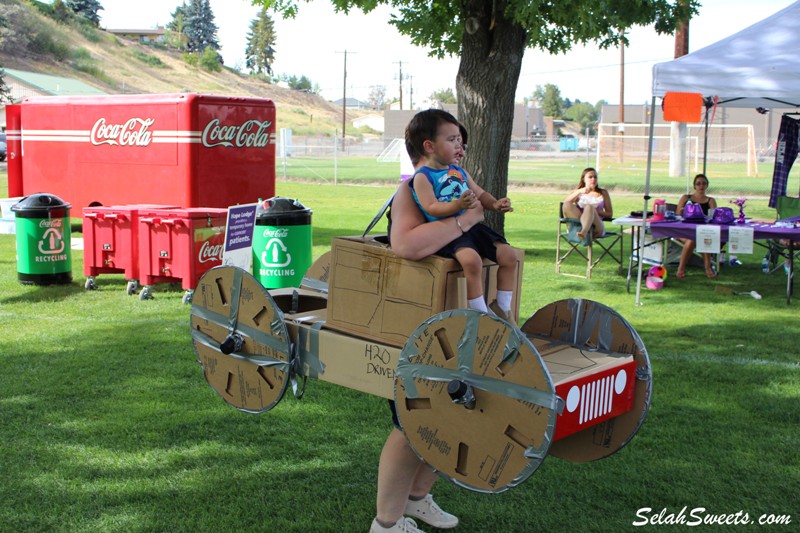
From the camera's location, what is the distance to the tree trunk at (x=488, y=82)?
9.68 meters

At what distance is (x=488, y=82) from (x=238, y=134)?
4.42 meters

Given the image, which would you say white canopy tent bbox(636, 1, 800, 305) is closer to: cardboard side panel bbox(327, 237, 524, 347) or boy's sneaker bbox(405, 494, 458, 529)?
boy's sneaker bbox(405, 494, 458, 529)

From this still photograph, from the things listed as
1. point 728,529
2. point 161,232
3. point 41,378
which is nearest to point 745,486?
point 728,529

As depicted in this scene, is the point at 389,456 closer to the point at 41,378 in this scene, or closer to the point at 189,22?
the point at 41,378

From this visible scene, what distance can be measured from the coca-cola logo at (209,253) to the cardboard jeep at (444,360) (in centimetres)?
577

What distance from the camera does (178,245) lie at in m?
9.30

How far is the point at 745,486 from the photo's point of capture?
4.38 meters

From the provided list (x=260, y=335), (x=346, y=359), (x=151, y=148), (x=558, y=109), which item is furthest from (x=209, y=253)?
(x=558, y=109)

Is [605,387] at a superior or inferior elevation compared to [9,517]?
superior

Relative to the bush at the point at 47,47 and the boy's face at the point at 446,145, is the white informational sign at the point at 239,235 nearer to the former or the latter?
the boy's face at the point at 446,145

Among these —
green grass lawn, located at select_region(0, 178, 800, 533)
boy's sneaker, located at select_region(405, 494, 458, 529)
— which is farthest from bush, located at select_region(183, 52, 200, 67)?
boy's sneaker, located at select_region(405, 494, 458, 529)

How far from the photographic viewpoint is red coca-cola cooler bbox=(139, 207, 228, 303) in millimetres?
9242

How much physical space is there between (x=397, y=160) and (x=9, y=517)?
47.4 meters

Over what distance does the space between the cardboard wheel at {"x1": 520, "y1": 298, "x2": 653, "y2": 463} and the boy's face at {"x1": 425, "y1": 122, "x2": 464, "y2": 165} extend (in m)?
0.75
